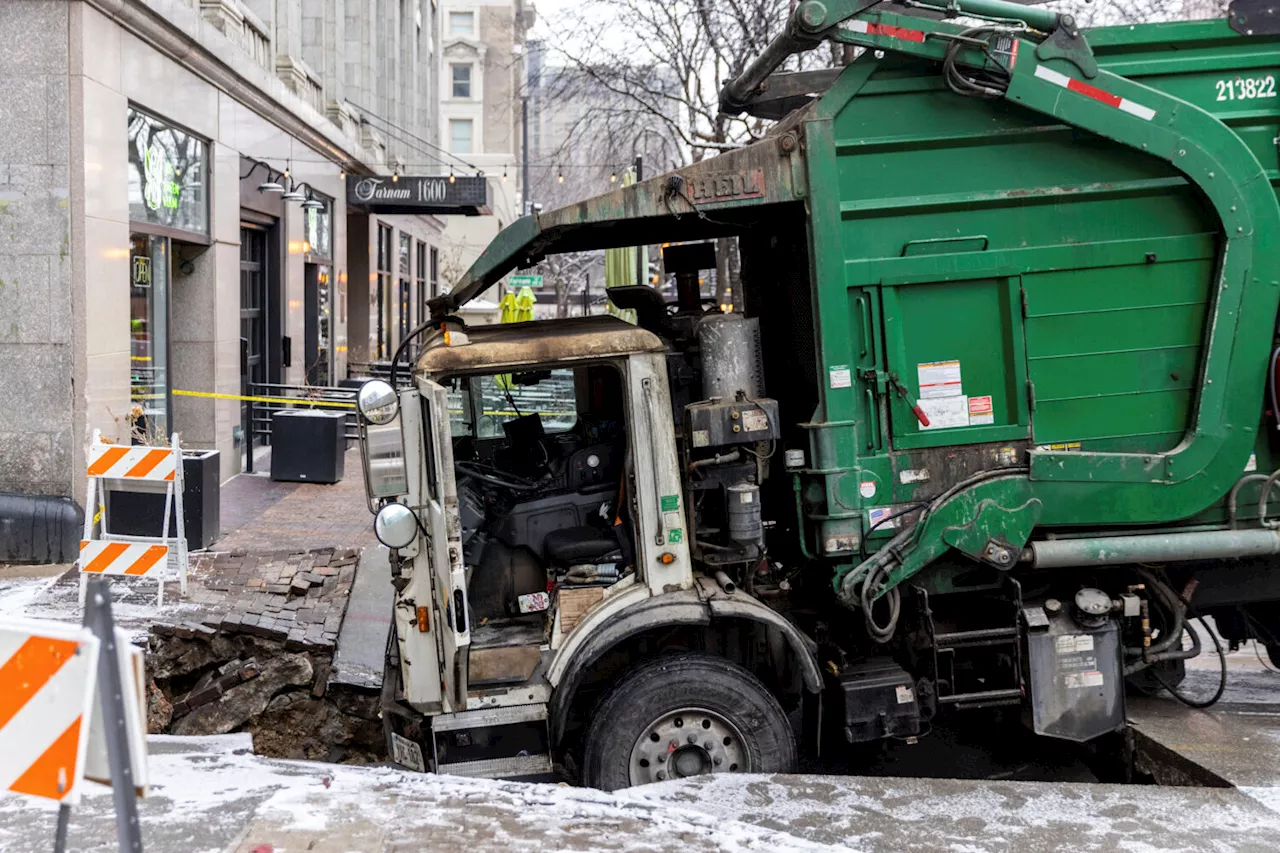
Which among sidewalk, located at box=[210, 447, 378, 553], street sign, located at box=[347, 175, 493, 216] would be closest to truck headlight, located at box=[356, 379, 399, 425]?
sidewalk, located at box=[210, 447, 378, 553]

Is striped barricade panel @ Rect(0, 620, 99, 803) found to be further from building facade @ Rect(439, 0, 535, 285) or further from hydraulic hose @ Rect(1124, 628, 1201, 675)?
building facade @ Rect(439, 0, 535, 285)

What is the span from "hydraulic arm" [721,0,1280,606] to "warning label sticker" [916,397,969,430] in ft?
0.90

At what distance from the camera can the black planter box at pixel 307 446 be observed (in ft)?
46.8

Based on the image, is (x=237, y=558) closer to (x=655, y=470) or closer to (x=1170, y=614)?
(x=655, y=470)

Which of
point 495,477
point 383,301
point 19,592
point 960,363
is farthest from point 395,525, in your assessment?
point 383,301

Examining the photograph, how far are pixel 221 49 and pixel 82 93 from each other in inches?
152

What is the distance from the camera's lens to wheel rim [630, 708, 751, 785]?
5332 mm

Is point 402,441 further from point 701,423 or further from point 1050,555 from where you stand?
point 1050,555

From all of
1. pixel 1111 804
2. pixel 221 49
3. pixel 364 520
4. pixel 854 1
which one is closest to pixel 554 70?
pixel 221 49

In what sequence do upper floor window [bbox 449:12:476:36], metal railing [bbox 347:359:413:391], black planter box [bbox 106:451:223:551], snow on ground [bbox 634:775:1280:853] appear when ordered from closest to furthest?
snow on ground [bbox 634:775:1280:853] < black planter box [bbox 106:451:223:551] < metal railing [bbox 347:359:413:391] < upper floor window [bbox 449:12:476:36]

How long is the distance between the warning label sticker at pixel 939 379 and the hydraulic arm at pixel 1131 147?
1.18 feet

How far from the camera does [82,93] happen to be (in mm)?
10461

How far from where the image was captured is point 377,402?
5.23 metres

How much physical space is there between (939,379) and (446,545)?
7.47 feet
